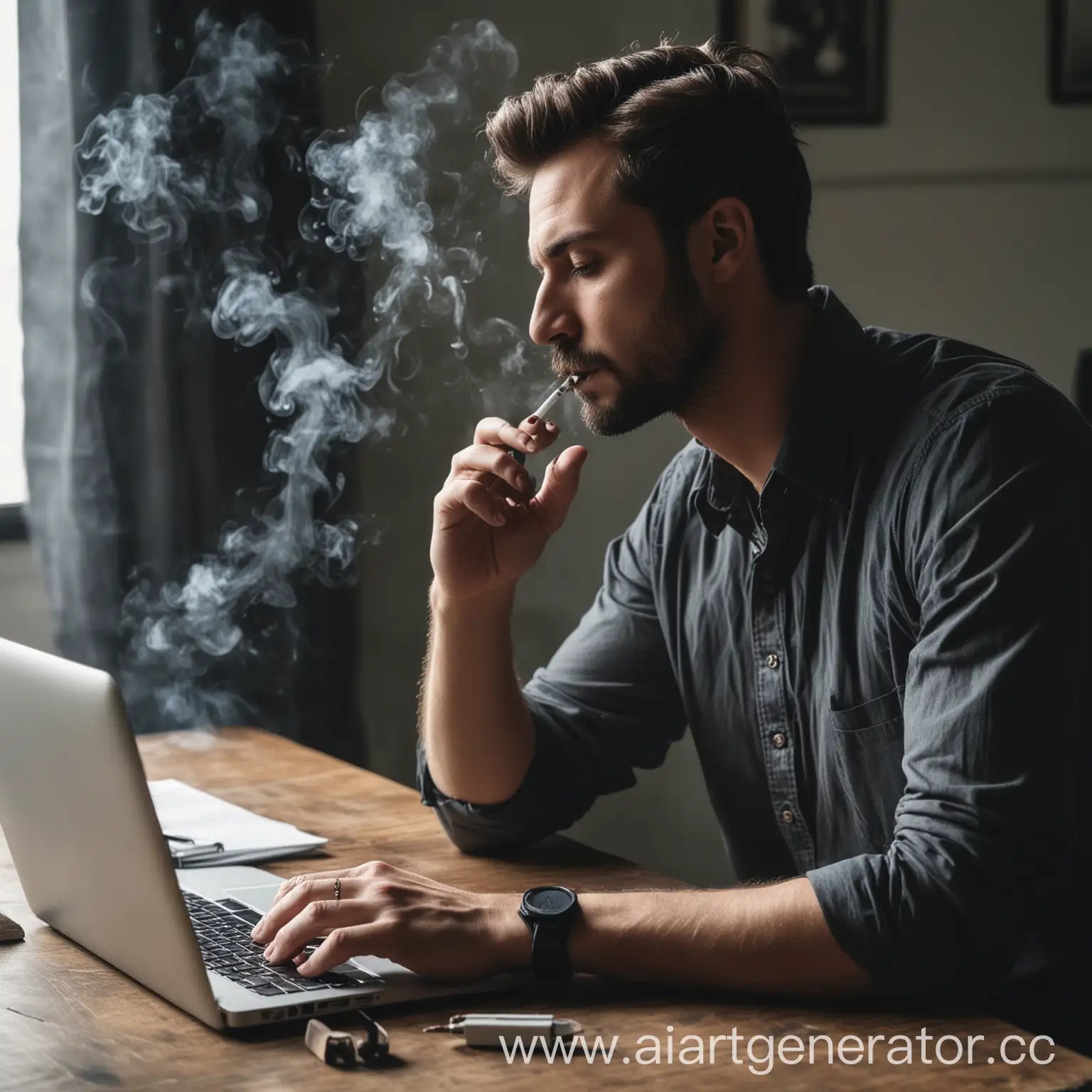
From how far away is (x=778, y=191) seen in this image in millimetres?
1604

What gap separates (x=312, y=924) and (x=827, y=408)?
2.41 feet

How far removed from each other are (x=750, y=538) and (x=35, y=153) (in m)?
1.58

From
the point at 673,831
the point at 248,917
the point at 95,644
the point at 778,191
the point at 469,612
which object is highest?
the point at 778,191

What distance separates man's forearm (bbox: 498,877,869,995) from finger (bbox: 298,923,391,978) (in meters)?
0.10

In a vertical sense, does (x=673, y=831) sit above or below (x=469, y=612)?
below

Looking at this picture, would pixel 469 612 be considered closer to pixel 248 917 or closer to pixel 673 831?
pixel 248 917

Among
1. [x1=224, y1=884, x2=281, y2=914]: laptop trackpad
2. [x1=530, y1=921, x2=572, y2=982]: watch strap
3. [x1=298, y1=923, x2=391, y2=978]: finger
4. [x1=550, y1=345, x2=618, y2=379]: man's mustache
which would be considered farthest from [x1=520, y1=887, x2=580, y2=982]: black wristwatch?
[x1=550, y1=345, x2=618, y2=379]: man's mustache

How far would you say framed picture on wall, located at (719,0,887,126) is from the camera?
118 inches

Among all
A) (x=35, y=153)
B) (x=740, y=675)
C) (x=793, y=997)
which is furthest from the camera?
(x=35, y=153)

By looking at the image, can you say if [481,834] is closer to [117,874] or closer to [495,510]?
[495,510]

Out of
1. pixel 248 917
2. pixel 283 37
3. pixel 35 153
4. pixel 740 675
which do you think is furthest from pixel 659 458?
pixel 248 917

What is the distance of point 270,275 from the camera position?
8.61 feet

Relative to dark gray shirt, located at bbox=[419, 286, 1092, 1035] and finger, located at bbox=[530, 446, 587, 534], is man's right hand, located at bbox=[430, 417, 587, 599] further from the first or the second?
dark gray shirt, located at bbox=[419, 286, 1092, 1035]

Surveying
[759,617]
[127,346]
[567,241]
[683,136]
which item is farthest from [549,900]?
[127,346]
